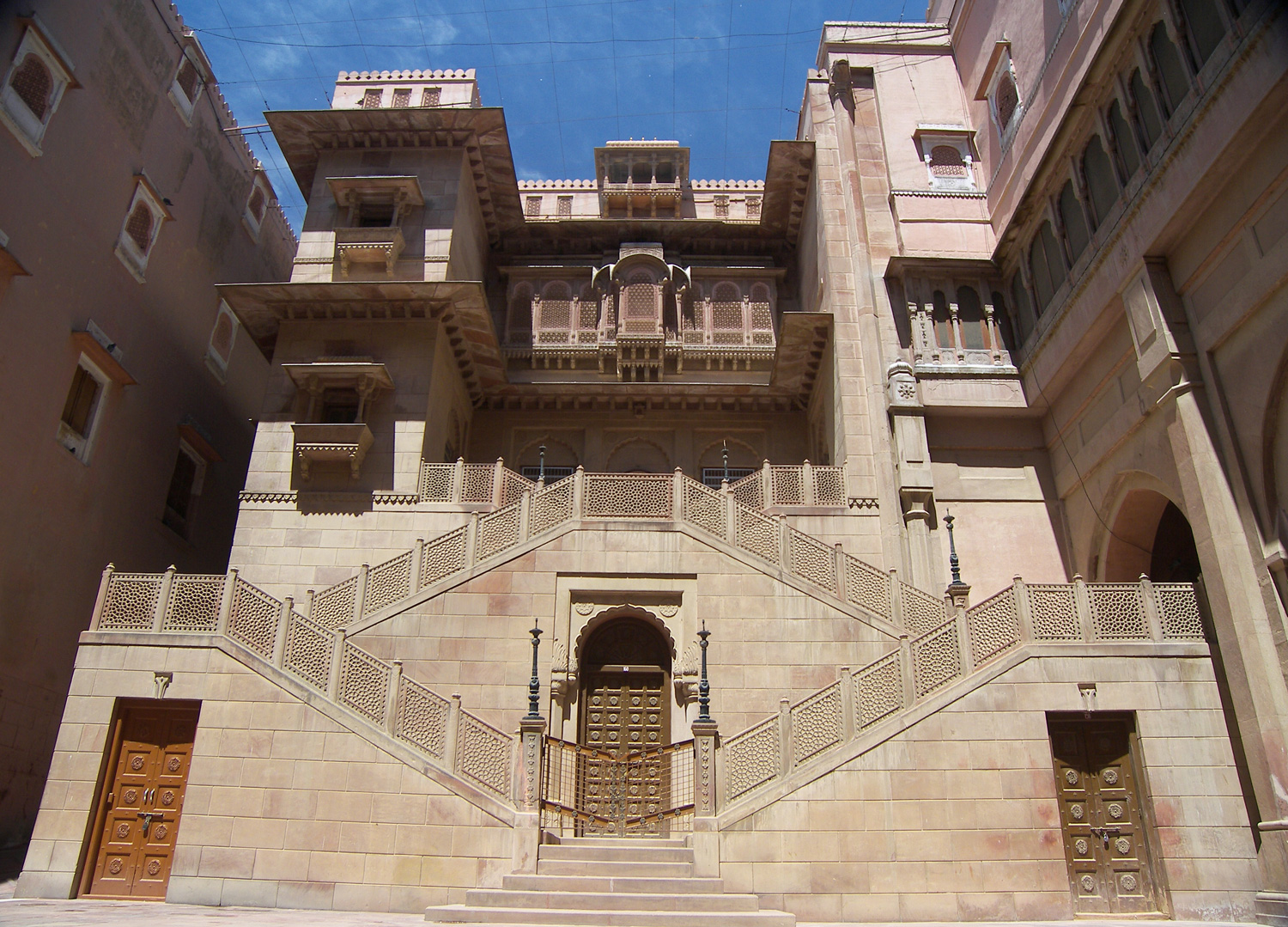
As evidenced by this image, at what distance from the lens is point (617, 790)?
14445 millimetres

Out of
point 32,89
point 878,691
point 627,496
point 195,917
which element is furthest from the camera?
point 32,89

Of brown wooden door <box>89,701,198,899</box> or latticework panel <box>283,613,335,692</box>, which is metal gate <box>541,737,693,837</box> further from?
brown wooden door <box>89,701,198,899</box>

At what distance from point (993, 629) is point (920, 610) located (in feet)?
8.94

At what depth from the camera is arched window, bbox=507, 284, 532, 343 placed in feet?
87.4

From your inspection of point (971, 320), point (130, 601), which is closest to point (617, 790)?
point (130, 601)

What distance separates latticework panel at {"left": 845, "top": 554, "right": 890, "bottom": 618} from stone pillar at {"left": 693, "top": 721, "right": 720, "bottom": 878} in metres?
5.07

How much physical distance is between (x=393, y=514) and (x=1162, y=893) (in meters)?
15.6

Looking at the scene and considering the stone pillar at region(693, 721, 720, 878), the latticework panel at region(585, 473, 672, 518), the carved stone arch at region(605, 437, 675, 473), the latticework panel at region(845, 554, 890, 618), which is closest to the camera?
the stone pillar at region(693, 721, 720, 878)

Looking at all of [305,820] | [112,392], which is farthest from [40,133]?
[305,820]

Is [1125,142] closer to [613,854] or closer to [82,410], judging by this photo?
[613,854]

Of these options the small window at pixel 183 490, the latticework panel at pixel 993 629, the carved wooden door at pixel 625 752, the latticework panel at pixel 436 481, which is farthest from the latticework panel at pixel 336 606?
the latticework panel at pixel 993 629

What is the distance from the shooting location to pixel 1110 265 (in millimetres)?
16766

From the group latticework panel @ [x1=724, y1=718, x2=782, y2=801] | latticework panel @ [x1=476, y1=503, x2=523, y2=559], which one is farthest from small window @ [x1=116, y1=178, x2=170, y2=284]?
latticework panel @ [x1=724, y1=718, x2=782, y2=801]

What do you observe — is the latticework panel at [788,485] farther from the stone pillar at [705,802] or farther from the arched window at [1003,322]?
the stone pillar at [705,802]
